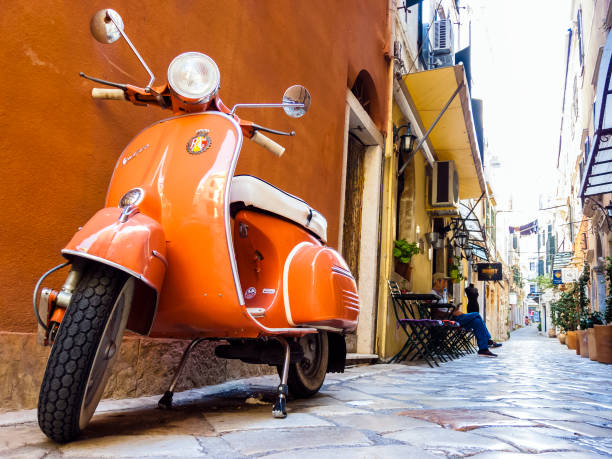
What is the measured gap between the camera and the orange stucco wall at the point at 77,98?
236 cm

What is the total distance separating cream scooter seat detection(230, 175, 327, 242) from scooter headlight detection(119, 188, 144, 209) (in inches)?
16.7

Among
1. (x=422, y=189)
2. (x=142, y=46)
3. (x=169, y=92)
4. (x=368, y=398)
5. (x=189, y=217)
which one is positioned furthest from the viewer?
(x=422, y=189)

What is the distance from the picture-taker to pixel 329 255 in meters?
2.87

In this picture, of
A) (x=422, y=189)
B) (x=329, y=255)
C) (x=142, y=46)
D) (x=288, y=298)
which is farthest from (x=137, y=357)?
(x=422, y=189)

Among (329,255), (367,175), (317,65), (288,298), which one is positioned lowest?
(288,298)

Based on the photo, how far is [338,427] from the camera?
2.28 m

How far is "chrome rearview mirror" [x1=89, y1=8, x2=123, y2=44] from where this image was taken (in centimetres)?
240

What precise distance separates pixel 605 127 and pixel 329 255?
6.35m

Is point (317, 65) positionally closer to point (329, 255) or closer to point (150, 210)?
point (329, 255)

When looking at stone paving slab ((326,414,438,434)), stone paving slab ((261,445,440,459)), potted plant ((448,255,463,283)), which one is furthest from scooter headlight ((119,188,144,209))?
potted plant ((448,255,463,283))

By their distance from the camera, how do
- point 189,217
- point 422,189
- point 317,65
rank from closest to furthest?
point 189,217
point 317,65
point 422,189

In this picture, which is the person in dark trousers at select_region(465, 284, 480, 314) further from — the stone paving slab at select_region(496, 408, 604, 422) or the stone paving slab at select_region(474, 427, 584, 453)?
the stone paving slab at select_region(474, 427, 584, 453)

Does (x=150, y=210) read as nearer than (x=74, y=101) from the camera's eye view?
Yes

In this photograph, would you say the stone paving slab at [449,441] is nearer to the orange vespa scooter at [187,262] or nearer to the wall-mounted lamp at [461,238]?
the orange vespa scooter at [187,262]
